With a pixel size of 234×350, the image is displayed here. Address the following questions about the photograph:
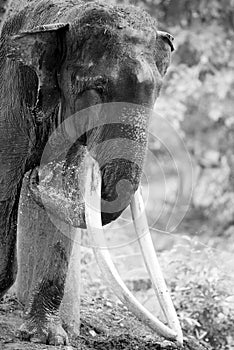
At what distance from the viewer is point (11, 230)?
3.55 meters

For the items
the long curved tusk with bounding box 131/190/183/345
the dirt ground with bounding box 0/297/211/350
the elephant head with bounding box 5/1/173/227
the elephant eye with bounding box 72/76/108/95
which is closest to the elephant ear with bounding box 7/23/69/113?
the elephant head with bounding box 5/1/173/227

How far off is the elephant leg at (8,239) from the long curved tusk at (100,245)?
440 mm

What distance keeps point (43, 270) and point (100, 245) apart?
1.42 feet

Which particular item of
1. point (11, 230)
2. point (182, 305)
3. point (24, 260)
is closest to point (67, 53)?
point (11, 230)

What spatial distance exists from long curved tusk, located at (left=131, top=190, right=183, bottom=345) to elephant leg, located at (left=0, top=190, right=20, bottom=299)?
50 centimetres

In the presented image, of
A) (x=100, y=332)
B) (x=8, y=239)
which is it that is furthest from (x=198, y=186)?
(x=8, y=239)

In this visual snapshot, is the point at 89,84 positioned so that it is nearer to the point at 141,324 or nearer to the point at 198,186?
the point at 141,324

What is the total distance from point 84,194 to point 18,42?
0.63 metres

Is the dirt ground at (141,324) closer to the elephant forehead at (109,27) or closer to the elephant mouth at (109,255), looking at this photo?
the elephant mouth at (109,255)

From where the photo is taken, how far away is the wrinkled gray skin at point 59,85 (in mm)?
3135

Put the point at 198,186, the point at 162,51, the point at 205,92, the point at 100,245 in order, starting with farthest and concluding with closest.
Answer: the point at 198,186
the point at 205,92
the point at 162,51
the point at 100,245

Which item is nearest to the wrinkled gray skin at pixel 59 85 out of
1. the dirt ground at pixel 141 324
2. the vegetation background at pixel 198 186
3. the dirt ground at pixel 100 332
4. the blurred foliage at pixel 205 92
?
the dirt ground at pixel 100 332

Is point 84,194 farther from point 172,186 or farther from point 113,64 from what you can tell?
point 172,186

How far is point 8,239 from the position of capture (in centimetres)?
355
